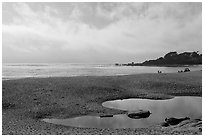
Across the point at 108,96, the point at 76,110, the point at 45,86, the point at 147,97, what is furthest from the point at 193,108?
the point at 45,86

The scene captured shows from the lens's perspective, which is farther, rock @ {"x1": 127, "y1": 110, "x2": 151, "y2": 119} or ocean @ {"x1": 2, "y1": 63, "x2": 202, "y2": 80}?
ocean @ {"x1": 2, "y1": 63, "x2": 202, "y2": 80}

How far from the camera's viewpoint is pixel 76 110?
19.2 m

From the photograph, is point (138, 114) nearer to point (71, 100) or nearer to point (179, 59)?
point (71, 100)

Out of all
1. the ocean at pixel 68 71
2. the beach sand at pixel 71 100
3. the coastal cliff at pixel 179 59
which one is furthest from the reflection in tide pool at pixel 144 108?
the coastal cliff at pixel 179 59

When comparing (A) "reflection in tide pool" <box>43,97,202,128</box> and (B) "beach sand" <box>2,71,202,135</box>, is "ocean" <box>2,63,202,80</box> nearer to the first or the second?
(B) "beach sand" <box>2,71,202,135</box>

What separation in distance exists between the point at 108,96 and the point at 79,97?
306 centimetres

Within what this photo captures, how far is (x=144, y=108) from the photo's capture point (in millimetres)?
20438

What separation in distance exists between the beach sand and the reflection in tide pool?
1008 mm

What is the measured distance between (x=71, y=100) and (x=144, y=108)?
22.5ft

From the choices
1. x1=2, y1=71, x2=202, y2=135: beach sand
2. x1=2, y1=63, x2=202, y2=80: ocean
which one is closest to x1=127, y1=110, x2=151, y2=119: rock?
x1=2, y1=71, x2=202, y2=135: beach sand

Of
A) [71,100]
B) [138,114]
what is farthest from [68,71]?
[138,114]

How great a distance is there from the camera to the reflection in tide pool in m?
16.0

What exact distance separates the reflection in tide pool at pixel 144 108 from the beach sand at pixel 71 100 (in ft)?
3.31

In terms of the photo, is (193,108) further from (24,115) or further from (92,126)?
(24,115)
